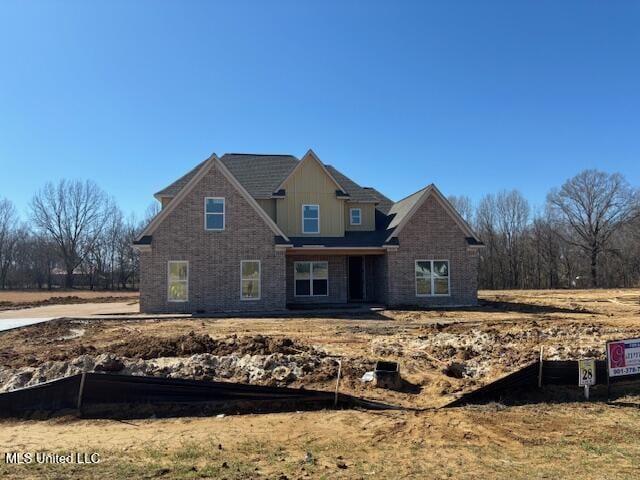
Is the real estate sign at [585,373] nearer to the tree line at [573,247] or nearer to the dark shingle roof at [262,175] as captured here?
the dark shingle roof at [262,175]

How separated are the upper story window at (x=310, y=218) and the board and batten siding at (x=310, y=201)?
0.17 metres

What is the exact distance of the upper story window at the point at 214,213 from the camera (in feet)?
70.4

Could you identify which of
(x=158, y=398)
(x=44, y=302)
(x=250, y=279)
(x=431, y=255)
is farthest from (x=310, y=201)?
(x=44, y=302)

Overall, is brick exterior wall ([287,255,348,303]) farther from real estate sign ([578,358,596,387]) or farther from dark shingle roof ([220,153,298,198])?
real estate sign ([578,358,596,387])

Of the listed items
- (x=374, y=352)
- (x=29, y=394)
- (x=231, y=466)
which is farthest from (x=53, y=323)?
(x=231, y=466)

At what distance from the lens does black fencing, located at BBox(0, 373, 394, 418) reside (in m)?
7.35

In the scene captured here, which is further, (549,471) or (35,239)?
(35,239)

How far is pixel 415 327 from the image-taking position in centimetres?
1566

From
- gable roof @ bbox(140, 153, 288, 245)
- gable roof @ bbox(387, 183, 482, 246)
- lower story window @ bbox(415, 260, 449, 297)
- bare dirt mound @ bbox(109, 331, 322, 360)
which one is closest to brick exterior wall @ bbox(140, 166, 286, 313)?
gable roof @ bbox(140, 153, 288, 245)

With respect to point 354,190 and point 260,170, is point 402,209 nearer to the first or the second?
point 354,190

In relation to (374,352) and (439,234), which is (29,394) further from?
(439,234)

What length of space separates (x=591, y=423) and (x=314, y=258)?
60.4ft

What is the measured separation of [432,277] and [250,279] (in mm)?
9232
